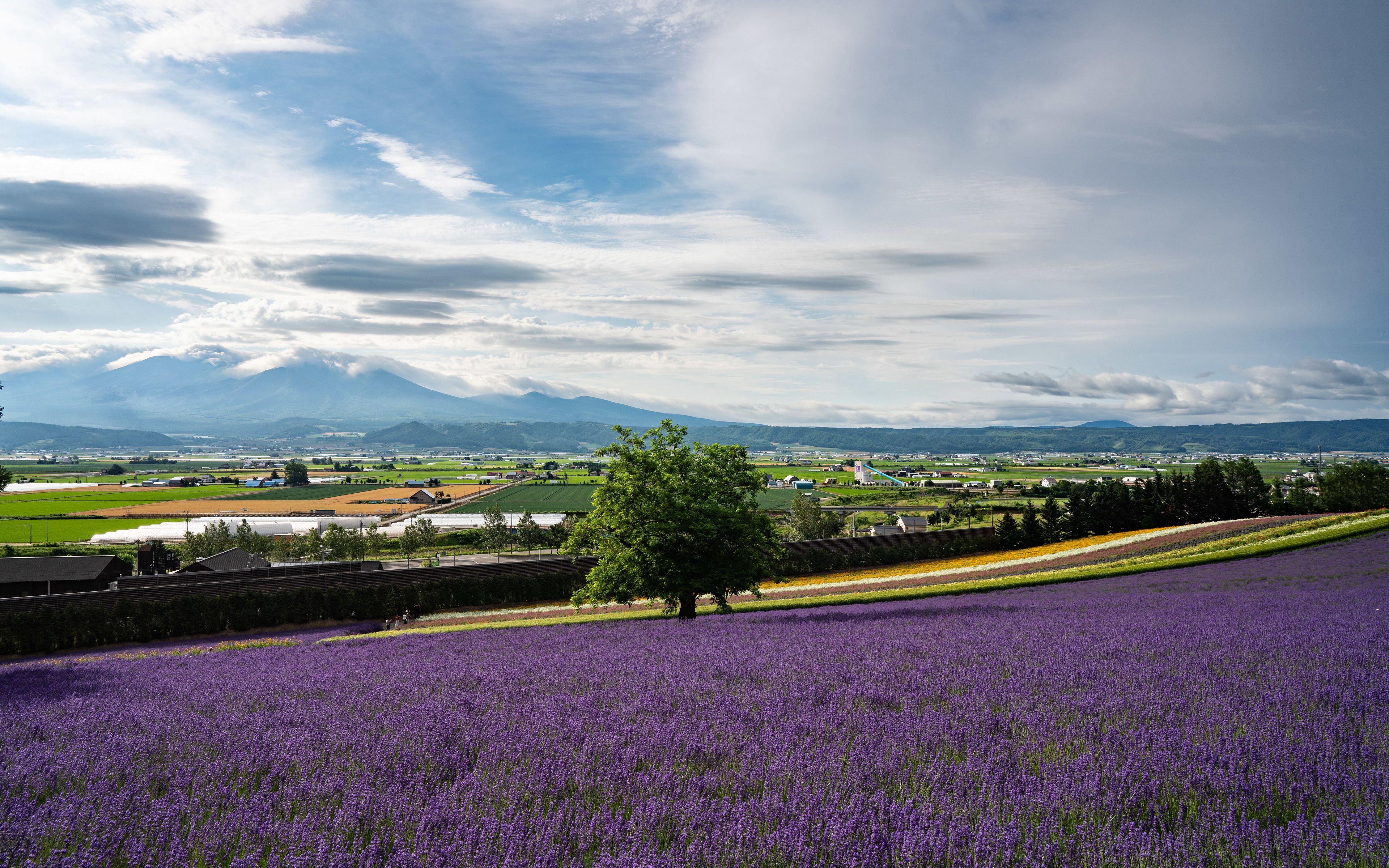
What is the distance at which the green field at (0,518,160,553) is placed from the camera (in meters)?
70.6

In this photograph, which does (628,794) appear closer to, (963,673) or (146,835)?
(146,835)

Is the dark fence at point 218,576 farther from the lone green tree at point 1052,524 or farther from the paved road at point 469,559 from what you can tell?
the lone green tree at point 1052,524

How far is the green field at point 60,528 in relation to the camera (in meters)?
70.6

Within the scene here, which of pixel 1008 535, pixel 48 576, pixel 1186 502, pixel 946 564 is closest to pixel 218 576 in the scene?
pixel 48 576

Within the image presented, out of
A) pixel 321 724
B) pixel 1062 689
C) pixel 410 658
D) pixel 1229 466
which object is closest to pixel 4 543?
pixel 410 658

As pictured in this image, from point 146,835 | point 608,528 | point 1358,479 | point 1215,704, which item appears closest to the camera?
point 146,835

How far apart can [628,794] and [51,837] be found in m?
2.91

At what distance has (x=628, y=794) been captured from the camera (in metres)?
4.09

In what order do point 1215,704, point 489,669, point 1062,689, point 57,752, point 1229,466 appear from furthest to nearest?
1. point 1229,466
2. point 489,669
3. point 1062,689
4. point 1215,704
5. point 57,752

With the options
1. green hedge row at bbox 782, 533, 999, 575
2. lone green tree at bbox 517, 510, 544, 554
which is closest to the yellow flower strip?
green hedge row at bbox 782, 533, 999, 575

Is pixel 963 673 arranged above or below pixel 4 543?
above

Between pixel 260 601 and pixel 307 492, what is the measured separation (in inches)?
4977

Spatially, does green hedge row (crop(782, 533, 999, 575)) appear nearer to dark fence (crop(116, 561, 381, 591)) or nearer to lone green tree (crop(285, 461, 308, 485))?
dark fence (crop(116, 561, 381, 591))

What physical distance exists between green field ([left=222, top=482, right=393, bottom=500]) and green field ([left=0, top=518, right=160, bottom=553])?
108 ft
